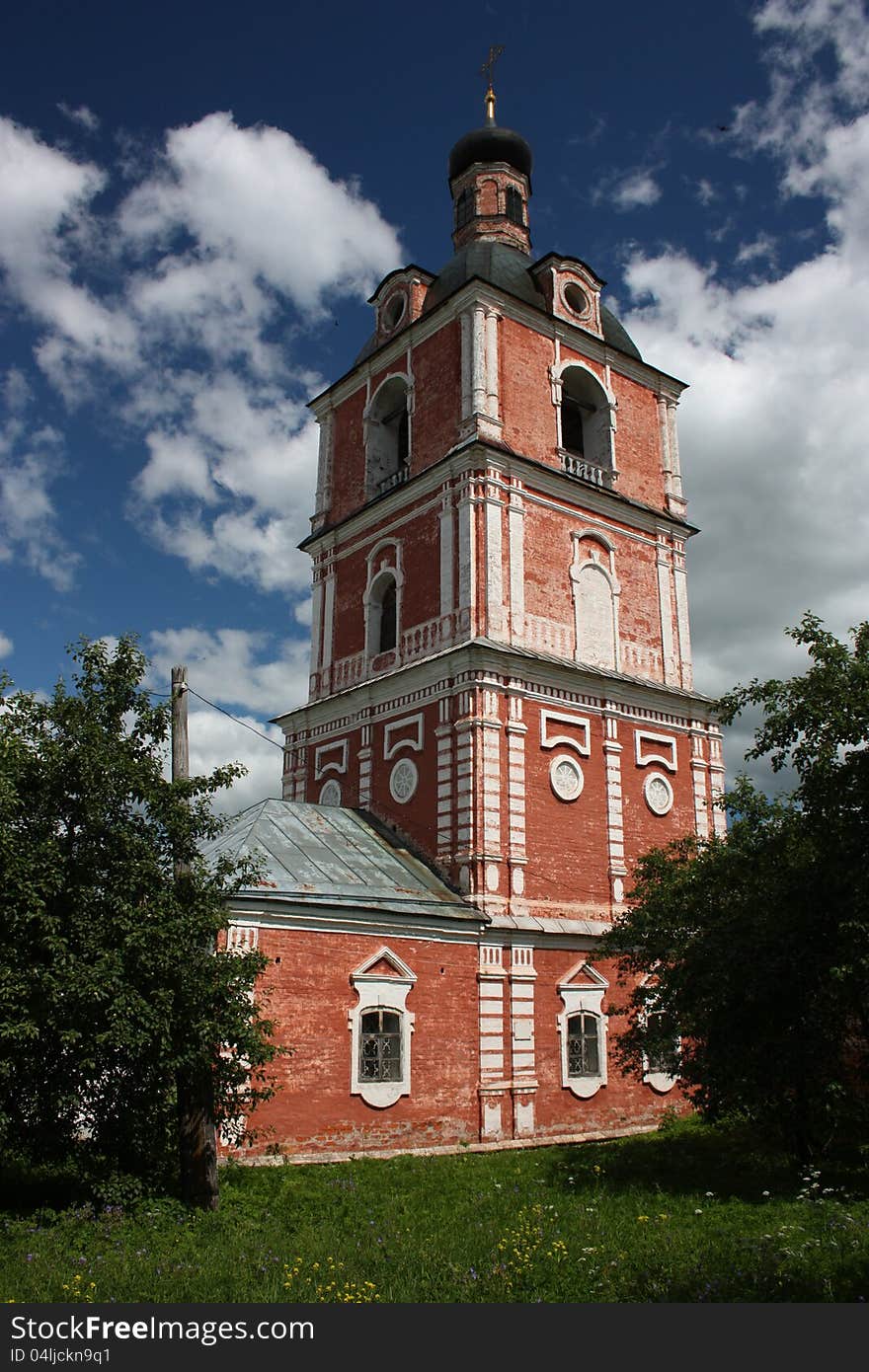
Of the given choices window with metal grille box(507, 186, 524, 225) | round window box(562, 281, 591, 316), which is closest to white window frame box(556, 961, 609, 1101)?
round window box(562, 281, 591, 316)

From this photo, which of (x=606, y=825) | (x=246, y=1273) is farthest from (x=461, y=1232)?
(x=606, y=825)

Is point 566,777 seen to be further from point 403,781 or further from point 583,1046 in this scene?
point 583,1046

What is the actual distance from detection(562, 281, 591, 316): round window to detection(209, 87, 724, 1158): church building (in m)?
0.06

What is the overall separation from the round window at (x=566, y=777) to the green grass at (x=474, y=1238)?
7817 mm

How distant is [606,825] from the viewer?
21469 mm

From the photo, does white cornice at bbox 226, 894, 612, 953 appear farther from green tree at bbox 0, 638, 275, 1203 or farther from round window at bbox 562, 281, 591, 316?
round window at bbox 562, 281, 591, 316

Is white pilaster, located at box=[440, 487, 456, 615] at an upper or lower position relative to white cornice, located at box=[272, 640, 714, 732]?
upper

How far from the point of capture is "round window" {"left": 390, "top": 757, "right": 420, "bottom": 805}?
2111cm

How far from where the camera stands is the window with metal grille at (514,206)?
2841 centimetres

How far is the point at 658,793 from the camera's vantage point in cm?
2277

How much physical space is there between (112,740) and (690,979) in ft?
25.2

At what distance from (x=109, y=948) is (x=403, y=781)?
11183 millimetres

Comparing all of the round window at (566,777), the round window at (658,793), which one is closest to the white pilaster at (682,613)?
the round window at (658,793)

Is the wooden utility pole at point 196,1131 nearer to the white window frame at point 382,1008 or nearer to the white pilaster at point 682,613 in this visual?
the white window frame at point 382,1008
